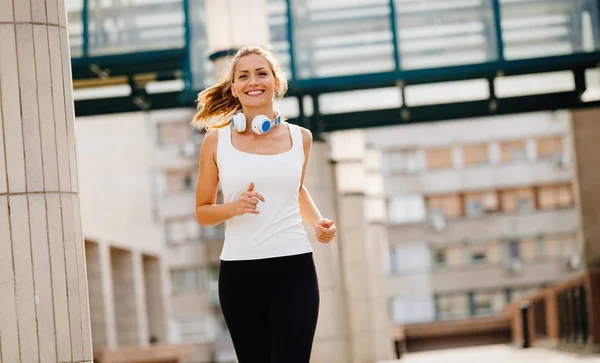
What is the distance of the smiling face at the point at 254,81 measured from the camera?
561cm

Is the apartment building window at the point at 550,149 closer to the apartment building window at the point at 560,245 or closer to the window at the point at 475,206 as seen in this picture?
the window at the point at 475,206

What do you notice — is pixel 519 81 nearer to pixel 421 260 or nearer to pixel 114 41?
pixel 114 41

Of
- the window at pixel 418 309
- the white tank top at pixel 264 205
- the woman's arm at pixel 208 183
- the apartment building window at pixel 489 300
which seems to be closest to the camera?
the white tank top at pixel 264 205

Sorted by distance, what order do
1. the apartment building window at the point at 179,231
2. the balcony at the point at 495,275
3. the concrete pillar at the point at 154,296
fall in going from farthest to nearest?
the apartment building window at the point at 179,231 < the balcony at the point at 495,275 < the concrete pillar at the point at 154,296

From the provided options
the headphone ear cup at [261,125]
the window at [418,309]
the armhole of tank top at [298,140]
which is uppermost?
the headphone ear cup at [261,125]

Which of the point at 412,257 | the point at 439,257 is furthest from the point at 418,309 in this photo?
the point at 439,257

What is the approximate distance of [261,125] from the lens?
18.0 feet

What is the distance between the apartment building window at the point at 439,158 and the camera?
6950 cm

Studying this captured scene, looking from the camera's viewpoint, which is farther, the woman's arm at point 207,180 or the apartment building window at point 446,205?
the apartment building window at point 446,205

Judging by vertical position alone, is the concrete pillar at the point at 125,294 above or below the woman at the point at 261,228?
below

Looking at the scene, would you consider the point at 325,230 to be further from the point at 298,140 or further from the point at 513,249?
the point at 513,249

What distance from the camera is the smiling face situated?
561 cm

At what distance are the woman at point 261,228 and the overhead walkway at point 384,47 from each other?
10.9m

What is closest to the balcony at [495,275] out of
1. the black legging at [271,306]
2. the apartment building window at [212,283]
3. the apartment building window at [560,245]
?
the apartment building window at [560,245]
